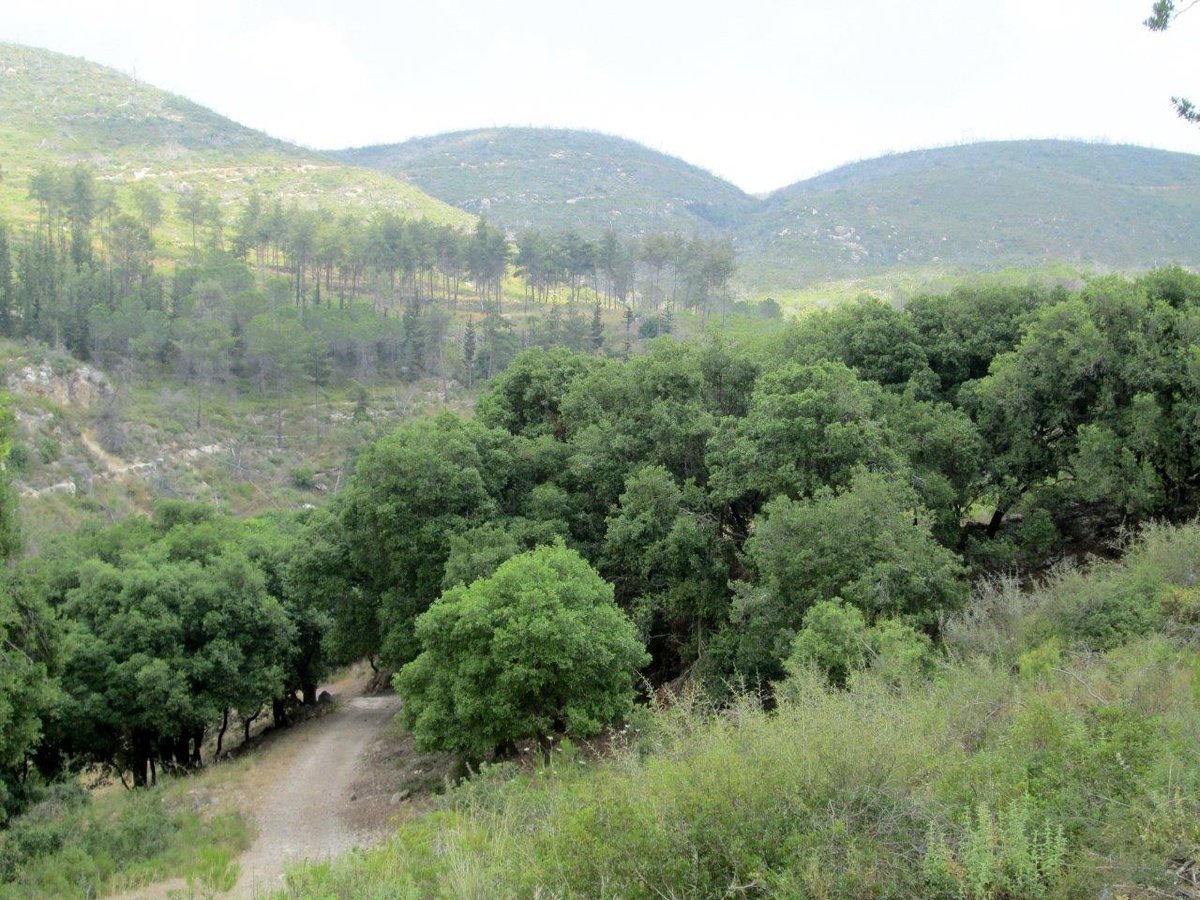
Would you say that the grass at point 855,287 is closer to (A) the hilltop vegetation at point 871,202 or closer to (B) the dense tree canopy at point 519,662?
(A) the hilltop vegetation at point 871,202

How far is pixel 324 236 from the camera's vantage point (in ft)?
221

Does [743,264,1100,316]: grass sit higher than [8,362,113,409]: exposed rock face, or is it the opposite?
[743,264,1100,316]: grass

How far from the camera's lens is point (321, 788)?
674 inches

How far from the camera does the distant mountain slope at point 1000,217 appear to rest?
97688 millimetres

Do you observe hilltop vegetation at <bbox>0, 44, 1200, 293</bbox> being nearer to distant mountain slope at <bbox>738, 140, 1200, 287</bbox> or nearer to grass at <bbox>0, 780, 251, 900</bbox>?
distant mountain slope at <bbox>738, 140, 1200, 287</bbox>

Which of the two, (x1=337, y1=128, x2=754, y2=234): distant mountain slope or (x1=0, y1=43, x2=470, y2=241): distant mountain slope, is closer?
(x1=0, y1=43, x2=470, y2=241): distant mountain slope

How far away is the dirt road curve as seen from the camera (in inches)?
511

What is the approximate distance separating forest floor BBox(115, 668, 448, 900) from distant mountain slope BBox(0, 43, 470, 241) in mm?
80027

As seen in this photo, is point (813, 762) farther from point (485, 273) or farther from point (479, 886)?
point (485, 273)

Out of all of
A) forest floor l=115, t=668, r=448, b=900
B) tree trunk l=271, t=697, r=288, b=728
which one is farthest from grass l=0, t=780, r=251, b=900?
tree trunk l=271, t=697, r=288, b=728

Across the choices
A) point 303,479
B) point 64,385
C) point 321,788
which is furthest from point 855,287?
point 321,788

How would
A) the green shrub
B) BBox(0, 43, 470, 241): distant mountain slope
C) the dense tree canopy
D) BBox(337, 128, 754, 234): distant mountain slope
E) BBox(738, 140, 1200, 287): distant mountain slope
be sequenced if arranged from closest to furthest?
the dense tree canopy, the green shrub, BBox(0, 43, 470, 241): distant mountain slope, BBox(738, 140, 1200, 287): distant mountain slope, BBox(337, 128, 754, 234): distant mountain slope

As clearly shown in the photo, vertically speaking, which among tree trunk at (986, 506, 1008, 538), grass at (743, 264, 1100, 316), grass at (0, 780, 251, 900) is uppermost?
grass at (743, 264, 1100, 316)

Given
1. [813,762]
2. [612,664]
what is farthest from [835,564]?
[813,762]
